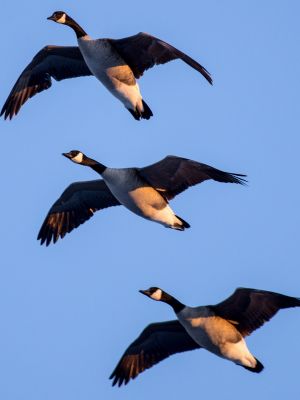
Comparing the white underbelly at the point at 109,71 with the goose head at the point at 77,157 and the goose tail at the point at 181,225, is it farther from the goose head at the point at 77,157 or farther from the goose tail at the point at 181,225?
the goose tail at the point at 181,225

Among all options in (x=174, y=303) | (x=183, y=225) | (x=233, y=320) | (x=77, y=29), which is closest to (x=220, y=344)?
(x=233, y=320)

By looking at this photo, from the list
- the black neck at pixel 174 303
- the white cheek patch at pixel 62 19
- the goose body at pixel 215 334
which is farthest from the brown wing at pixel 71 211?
the goose body at pixel 215 334

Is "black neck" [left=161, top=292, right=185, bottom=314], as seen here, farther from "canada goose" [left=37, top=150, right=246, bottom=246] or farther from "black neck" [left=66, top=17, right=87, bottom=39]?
"black neck" [left=66, top=17, right=87, bottom=39]

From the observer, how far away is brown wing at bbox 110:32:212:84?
16.7 meters

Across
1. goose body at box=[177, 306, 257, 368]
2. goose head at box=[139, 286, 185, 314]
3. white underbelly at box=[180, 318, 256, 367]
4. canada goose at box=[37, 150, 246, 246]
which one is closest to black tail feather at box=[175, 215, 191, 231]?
canada goose at box=[37, 150, 246, 246]

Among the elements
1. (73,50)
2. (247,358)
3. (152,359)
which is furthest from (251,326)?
(73,50)

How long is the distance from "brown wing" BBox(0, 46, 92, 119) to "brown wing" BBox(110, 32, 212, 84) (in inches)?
64.9

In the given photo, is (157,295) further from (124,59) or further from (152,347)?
(124,59)

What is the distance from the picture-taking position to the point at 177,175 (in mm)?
16500

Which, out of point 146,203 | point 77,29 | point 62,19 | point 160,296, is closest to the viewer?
point 146,203

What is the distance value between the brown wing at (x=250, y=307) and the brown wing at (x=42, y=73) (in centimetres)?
515

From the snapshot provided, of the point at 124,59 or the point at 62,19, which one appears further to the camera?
the point at 62,19

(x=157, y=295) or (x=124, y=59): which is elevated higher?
(x=124, y=59)

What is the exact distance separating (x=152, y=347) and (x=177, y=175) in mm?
2663
